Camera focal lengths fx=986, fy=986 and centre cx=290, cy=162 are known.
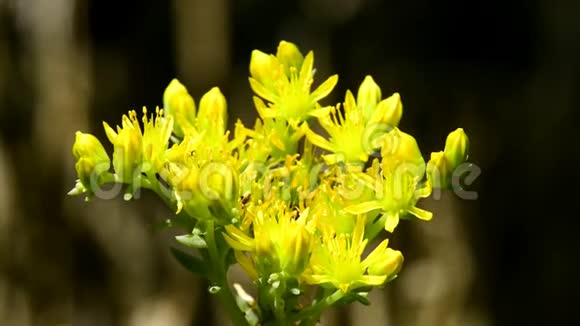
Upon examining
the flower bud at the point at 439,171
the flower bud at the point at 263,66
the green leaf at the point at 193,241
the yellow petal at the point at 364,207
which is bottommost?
the green leaf at the point at 193,241

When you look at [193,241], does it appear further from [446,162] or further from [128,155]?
[446,162]

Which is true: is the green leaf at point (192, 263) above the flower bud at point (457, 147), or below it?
below

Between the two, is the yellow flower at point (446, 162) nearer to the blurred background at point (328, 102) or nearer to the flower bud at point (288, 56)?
the flower bud at point (288, 56)

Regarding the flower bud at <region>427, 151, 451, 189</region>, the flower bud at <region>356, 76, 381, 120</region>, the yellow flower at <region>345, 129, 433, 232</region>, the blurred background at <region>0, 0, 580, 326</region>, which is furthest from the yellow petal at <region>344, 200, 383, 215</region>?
the blurred background at <region>0, 0, 580, 326</region>

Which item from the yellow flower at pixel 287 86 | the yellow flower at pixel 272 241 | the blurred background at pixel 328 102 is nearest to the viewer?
the yellow flower at pixel 272 241

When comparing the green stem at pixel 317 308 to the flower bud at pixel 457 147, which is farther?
the flower bud at pixel 457 147

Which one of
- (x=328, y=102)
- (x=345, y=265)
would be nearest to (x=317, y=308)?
(x=345, y=265)

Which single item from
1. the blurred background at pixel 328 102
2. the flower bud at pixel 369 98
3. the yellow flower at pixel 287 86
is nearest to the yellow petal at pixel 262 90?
the yellow flower at pixel 287 86

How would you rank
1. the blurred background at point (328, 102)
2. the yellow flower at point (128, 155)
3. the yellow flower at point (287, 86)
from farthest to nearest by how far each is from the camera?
the blurred background at point (328, 102), the yellow flower at point (287, 86), the yellow flower at point (128, 155)

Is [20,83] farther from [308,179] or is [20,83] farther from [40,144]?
[308,179]
